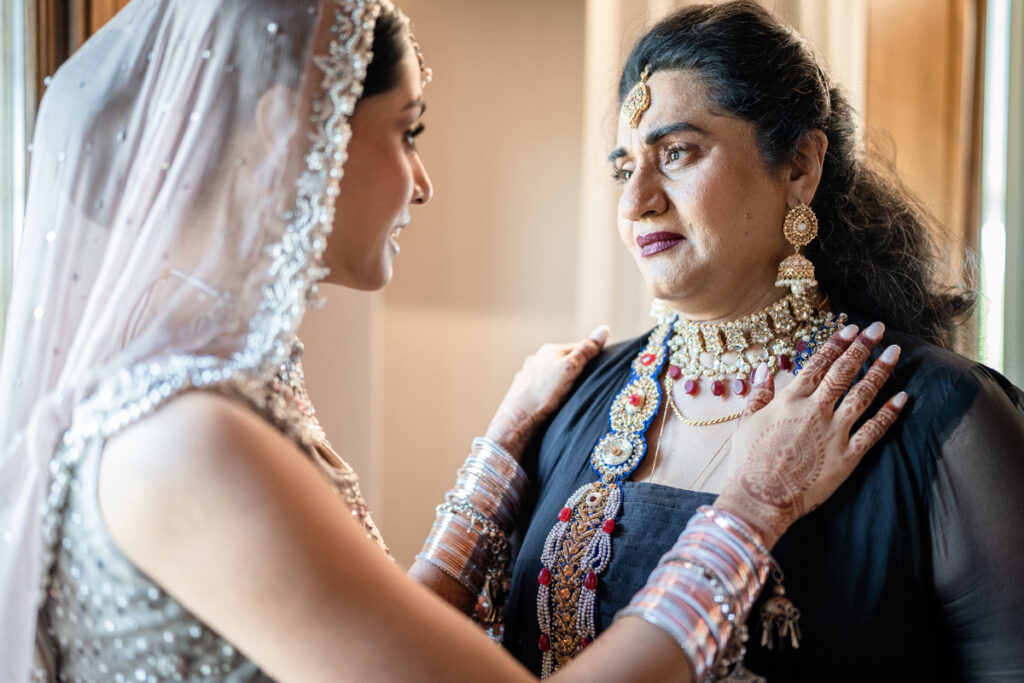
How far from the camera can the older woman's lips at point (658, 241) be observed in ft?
4.77

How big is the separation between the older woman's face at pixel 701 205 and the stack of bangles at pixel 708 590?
0.45 m

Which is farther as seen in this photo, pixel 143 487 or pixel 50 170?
pixel 50 170

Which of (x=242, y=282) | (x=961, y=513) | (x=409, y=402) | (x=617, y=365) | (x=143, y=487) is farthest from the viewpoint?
(x=409, y=402)

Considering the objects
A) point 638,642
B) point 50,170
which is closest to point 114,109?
point 50,170

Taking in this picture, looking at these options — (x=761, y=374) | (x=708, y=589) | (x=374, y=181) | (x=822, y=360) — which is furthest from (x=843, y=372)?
(x=374, y=181)

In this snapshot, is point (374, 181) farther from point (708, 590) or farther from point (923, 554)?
point (923, 554)

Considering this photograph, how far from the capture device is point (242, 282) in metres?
0.92

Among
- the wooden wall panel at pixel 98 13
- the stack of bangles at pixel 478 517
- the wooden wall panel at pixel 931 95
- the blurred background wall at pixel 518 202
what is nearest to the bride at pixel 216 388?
the stack of bangles at pixel 478 517

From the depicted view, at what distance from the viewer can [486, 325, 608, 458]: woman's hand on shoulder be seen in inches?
62.8

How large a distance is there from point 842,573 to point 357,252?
735 millimetres

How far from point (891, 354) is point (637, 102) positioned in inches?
21.8

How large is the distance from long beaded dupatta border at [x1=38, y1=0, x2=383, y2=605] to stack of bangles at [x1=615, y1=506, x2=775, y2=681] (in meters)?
0.46

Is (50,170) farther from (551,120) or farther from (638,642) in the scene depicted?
(551,120)

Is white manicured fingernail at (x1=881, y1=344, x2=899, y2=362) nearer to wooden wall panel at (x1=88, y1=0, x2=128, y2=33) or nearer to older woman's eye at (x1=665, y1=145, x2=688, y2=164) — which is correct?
older woman's eye at (x1=665, y1=145, x2=688, y2=164)
